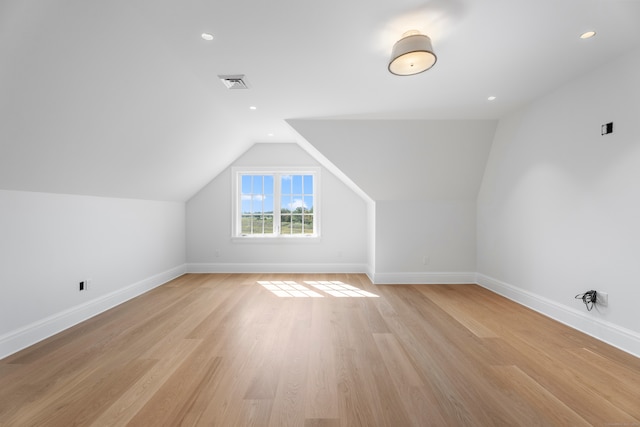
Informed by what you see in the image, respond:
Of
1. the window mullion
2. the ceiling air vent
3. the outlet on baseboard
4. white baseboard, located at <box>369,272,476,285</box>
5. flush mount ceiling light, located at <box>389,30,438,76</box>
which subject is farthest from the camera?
the window mullion

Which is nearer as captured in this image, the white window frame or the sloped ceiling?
the sloped ceiling

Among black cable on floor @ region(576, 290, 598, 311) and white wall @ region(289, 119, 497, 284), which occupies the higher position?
white wall @ region(289, 119, 497, 284)

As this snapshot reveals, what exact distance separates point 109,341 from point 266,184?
3630 mm

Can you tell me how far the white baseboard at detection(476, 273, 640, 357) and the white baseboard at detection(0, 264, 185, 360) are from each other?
208 inches

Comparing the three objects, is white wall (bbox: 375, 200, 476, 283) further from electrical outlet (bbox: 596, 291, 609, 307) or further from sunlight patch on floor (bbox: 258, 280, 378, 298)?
electrical outlet (bbox: 596, 291, 609, 307)

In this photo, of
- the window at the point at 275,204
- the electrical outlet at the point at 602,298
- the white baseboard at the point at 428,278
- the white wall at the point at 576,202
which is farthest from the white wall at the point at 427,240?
the electrical outlet at the point at 602,298

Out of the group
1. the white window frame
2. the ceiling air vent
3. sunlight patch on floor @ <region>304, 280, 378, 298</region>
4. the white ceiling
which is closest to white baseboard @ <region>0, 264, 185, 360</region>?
the white ceiling

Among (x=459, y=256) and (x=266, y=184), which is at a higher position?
(x=266, y=184)

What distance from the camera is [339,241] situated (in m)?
5.39

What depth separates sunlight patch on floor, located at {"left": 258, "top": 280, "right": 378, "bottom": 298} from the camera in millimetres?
3964

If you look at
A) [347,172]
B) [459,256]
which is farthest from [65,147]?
[459,256]

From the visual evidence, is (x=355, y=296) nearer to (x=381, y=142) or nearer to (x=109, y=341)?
(x=381, y=142)

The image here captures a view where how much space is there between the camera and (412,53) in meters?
2.06

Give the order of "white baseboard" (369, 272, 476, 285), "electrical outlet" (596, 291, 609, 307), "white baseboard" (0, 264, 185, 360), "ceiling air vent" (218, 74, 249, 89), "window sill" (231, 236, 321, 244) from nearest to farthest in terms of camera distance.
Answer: "white baseboard" (0, 264, 185, 360)
"electrical outlet" (596, 291, 609, 307)
"ceiling air vent" (218, 74, 249, 89)
"white baseboard" (369, 272, 476, 285)
"window sill" (231, 236, 321, 244)
